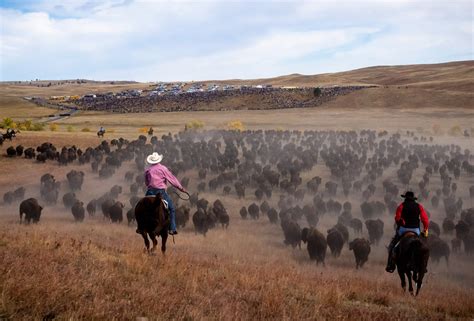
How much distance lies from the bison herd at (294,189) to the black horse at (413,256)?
6533mm

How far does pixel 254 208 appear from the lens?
85.1 ft

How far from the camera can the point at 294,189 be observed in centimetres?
3131

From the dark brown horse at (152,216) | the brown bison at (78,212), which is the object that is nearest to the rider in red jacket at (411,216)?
the dark brown horse at (152,216)

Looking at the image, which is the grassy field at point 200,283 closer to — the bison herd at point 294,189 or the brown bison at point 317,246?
the brown bison at point 317,246

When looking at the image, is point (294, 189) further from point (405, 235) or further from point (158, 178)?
point (158, 178)

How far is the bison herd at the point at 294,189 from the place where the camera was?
21297 millimetres

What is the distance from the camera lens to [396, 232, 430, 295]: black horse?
35.1 ft

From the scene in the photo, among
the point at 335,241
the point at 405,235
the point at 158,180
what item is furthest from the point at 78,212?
the point at 405,235

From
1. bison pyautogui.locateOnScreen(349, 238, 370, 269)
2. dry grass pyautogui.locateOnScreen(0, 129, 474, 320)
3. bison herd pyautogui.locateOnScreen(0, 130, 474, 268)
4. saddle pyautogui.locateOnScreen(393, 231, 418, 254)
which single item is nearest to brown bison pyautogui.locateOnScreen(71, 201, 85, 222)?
bison herd pyautogui.locateOnScreen(0, 130, 474, 268)

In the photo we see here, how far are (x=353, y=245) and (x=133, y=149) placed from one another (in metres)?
30.7

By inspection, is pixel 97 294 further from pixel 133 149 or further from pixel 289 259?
pixel 133 149

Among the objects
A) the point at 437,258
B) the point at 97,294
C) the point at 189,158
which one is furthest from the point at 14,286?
the point at 189,158

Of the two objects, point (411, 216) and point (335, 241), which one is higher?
point (411, 216)

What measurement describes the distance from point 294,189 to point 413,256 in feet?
67.2
